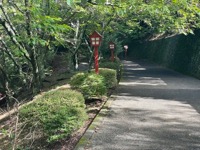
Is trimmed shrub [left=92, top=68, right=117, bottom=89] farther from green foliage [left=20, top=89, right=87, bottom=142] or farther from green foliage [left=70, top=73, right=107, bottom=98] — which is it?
green foliage [left=20, top=89, right=87, bottom=142]

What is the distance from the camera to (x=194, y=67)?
1836cm

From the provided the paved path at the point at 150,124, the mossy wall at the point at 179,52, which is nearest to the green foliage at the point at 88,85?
the paved path at the point at 150,124

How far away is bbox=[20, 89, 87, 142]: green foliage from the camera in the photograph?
17.0 feet

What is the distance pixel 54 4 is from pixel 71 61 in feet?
28.7

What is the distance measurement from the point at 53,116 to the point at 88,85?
3753 millimetres

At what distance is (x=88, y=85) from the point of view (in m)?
8.90

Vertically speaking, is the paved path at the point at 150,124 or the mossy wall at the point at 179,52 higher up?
the mossy wall at the point at 179,52

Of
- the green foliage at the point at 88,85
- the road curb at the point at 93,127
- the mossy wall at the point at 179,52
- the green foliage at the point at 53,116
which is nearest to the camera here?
the green foliage at the point at 53,116

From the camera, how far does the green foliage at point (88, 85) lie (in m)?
8.82

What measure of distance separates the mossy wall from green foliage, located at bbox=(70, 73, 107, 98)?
372 inches

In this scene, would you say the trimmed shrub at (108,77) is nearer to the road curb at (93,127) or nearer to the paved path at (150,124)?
the paved path at (150,124)

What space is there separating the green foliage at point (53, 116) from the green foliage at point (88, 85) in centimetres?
306

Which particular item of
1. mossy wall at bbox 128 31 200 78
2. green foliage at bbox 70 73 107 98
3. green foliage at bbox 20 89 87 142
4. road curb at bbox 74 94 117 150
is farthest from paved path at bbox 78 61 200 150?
mossy wall at bbox 128 31 200 78

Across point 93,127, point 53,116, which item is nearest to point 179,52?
point 93,127
